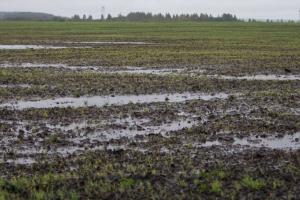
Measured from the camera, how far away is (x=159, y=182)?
1010cm

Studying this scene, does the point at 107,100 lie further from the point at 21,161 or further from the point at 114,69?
the point at 114,69

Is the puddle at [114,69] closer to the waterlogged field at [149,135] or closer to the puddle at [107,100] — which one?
the waterlogged field at [149,135]

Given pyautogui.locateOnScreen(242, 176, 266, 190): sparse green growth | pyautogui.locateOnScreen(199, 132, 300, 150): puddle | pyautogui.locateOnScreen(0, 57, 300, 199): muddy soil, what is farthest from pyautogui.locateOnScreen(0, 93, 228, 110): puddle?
pyautogui.locateOnScreen(242, 176, 266, 190): sparse green growth

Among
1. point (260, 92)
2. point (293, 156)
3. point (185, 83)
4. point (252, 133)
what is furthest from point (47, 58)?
point (293, 156)

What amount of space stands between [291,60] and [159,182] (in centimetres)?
2657

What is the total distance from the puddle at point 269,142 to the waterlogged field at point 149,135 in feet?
0.08

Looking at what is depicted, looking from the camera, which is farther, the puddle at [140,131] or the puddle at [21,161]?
the puddle at [140,131]

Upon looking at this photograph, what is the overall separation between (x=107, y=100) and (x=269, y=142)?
772 centimetres

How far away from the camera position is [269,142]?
522 inches

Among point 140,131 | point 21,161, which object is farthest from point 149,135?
point 21,161

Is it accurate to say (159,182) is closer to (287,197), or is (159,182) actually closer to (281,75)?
(287,197)

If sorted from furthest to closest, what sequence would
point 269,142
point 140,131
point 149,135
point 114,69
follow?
point 114,69 < point 140,131 < point 149,135 < point 269,142

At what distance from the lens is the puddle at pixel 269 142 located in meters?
12.9

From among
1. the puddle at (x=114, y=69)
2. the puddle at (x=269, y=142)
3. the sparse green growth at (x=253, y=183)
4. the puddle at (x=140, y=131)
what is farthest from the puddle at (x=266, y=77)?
the sparse green growth at (x=253, y=183)
